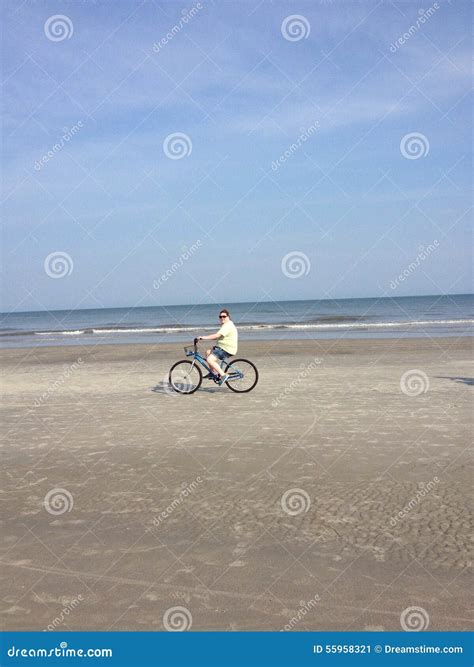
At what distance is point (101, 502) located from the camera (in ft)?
22.6

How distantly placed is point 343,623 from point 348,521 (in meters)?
1.84

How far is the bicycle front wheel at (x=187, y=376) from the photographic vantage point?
14.2 m

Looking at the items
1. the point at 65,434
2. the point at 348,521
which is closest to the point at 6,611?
the point at 348,521

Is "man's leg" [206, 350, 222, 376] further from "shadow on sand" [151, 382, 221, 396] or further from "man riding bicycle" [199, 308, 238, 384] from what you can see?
"shadow on sand" [151, 382, 221, 396]

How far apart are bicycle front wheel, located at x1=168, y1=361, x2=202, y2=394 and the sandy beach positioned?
874 mm

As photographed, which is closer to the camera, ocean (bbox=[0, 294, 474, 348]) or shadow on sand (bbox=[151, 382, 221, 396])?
shadow on sand (bbox=[151, 382, 221, 396])

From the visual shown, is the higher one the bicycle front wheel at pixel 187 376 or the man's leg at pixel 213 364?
the man's leg at pixel 213 364

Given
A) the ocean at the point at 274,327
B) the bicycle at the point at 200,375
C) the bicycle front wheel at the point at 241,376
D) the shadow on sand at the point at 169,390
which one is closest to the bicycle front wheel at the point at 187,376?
the bicycle at the point at 200,375

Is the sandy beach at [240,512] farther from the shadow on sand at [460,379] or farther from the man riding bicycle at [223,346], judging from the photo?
the shadow on sand at [460,379]

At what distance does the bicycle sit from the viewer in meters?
14.1

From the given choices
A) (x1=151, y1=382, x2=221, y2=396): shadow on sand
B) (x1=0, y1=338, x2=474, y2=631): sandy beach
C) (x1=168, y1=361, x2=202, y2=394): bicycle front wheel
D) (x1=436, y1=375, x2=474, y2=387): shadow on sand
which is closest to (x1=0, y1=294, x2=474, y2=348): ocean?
(x1=436, y1=375, x2=474, y2=387): shadow on sand

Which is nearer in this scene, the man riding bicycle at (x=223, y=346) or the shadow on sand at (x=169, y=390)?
the man riding bicycle at (x=223, y=346)

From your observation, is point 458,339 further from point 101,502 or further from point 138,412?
point 101,502

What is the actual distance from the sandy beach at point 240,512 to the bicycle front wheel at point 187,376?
2.87ft
